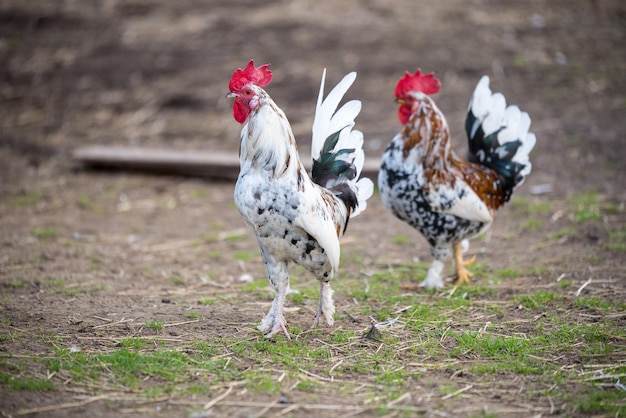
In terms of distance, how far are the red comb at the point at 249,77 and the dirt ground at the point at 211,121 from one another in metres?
1.68

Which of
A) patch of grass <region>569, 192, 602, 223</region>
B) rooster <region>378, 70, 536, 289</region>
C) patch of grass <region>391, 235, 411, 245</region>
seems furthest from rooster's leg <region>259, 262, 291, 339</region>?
patch of grass <region>569, 192, 602, 223</region>

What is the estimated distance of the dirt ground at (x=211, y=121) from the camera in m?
5.88

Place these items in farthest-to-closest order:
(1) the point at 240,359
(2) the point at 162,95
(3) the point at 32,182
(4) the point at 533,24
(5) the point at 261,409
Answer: (4) the point at 533,24, (2) the point at 162,95, (3) the point at 32,182, (1) the point at 240,359, (5) the point at 261,409

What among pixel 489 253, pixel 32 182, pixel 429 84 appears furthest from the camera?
pixel 32 182

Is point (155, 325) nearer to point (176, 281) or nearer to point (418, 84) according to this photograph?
point (176, 281)

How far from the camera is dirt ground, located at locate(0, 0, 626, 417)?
588 centimetres

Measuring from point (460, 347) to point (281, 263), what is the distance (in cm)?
129

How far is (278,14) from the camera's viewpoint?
12469 mm

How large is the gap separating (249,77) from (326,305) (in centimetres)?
166

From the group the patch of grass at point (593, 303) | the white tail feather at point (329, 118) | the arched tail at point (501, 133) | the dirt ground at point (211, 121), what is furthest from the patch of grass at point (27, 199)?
the patch of grass at point (593, 303)

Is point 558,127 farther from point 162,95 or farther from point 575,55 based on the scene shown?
point 162,95

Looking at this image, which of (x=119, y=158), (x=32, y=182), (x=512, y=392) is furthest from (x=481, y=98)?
(x=32, y=182)

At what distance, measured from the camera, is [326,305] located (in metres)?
4.93

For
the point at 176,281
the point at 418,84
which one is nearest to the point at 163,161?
the point at 176,281
